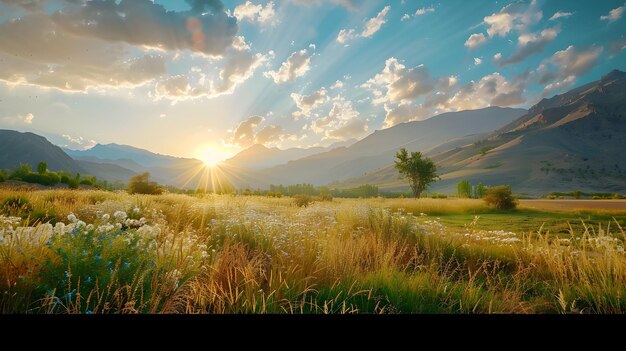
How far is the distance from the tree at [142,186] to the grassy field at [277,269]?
5.52 m

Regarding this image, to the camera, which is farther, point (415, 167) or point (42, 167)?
point (415, 167)

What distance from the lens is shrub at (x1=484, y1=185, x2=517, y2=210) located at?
35.7 feet

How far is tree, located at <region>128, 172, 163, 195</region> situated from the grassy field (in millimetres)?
5524

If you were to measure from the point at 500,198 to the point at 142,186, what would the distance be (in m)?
13.8

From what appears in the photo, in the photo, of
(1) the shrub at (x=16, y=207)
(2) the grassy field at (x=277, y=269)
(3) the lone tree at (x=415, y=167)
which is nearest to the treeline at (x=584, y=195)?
(2) the grassy field at (x=277, y=269)

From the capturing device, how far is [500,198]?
36.1 ft

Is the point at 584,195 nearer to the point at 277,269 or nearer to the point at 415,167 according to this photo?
the point at 277,269

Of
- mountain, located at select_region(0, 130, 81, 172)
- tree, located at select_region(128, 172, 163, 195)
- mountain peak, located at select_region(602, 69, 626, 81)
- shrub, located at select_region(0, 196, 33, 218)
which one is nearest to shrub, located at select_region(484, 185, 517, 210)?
mountain peak, located at select_region(602, 69, 626, 81)

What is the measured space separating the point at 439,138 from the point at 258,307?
45.6 feet

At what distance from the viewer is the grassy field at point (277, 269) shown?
124 inches

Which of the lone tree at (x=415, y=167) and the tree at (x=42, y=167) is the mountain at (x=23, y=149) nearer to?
the tree at (x=42, y=167)

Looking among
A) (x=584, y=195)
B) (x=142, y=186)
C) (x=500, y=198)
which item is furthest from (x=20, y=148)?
(x=584, y=195)

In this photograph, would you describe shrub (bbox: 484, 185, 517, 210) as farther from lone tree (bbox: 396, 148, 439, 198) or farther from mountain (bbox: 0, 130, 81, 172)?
lone tree (bbox: 396, 148, 439, 198)

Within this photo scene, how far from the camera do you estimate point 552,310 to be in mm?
4258
